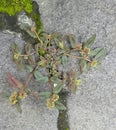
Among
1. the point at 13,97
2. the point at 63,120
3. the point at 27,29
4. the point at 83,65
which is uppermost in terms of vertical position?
the point at 27,29

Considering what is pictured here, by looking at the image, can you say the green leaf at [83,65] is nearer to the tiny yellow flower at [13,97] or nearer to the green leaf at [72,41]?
the green leaf at [72,41]

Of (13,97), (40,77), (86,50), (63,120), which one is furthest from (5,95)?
(86,50)

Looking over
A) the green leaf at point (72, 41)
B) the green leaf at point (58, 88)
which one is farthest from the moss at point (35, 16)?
the green leaf at point (58, 88)

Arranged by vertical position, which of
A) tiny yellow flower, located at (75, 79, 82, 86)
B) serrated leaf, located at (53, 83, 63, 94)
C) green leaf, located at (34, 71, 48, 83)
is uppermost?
green leaf, located at (34, 71, 48, 83)

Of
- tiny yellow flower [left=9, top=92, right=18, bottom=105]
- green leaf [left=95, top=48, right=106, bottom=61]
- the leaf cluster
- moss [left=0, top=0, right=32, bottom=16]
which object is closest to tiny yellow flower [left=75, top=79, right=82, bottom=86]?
the leaf cluster

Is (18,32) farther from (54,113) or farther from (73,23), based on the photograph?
(54,113)

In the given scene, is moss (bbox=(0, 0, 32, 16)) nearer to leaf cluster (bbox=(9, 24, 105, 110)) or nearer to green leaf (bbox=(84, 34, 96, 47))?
leaf cluster (bbox=(9, 24, 105, 110))

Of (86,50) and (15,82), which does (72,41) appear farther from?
(15,82)
